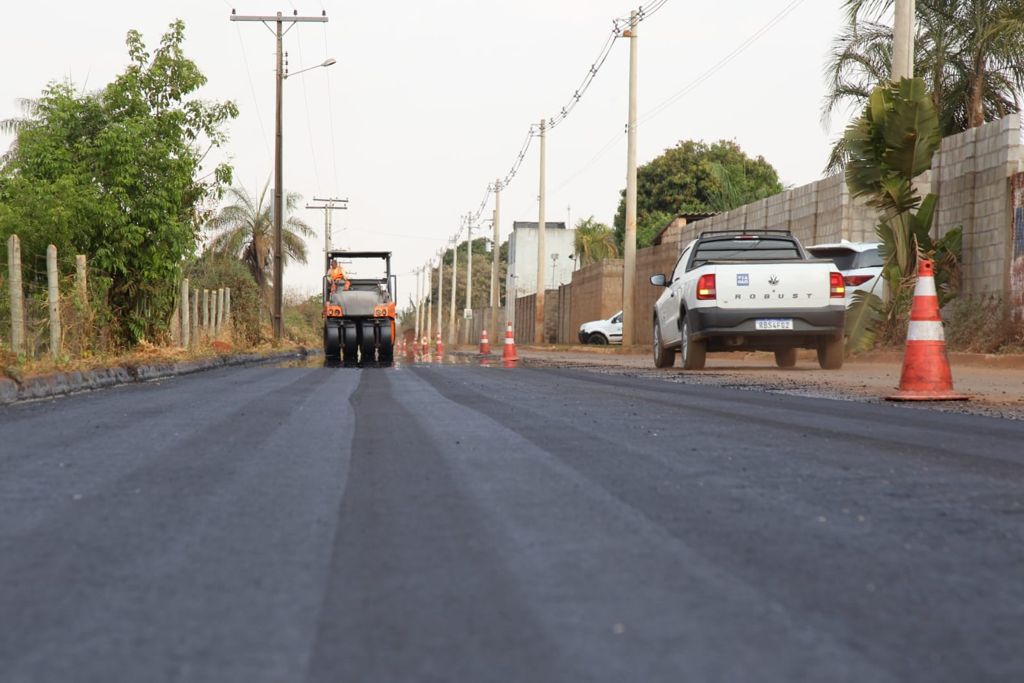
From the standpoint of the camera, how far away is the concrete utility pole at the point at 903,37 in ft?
54.6

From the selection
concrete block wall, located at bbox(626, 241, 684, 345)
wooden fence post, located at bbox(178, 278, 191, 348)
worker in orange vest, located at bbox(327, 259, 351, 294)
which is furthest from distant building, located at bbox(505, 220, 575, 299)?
wooden fence post, located at bbox(178, 278, 191, 348)

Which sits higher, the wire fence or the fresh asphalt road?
the wire fence

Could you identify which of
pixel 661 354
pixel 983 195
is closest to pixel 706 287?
pixel 661 354

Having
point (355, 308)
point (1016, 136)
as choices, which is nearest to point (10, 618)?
point (1016, 136)

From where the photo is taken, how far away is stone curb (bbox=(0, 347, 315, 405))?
32.0ft

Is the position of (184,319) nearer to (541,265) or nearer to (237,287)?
(237,287)

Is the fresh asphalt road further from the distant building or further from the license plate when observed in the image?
the distant building

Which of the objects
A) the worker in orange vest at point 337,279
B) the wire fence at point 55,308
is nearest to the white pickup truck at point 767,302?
the wire fence at point 55,308

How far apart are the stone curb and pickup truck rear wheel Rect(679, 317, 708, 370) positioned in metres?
6.93

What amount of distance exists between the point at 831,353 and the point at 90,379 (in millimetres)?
9333

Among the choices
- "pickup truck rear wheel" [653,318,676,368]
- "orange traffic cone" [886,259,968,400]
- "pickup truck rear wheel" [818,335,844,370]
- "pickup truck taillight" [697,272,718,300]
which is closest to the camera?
"orange traffic cone" [886,259,968,400]

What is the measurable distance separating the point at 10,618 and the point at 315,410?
5391 millimetres

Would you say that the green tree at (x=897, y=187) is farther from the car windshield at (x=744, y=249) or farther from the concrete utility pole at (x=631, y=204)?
the concrete utility pole at (x=631, y=204)

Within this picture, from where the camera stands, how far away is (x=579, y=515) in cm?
343
